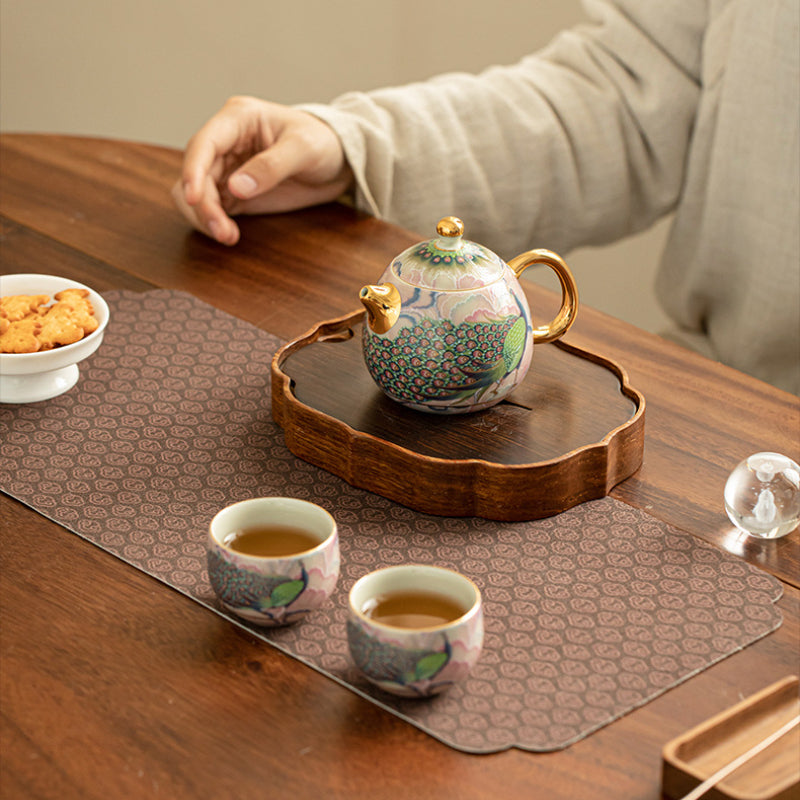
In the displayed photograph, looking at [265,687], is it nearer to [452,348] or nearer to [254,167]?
[452,348]

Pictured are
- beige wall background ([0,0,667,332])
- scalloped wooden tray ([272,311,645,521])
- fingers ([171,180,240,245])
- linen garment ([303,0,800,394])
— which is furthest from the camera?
beige wall background ([0,0,667,332])

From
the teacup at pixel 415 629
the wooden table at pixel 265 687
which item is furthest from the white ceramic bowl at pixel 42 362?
the teacup at pixel 415 629

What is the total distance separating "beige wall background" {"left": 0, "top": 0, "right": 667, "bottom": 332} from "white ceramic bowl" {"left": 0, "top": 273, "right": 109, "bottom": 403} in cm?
136

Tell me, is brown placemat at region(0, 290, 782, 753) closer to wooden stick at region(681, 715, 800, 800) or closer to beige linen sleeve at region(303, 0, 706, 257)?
wooden stick at region(681, 715, 800, 800)

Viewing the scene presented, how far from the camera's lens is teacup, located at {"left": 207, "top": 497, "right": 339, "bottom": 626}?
2.22 ft

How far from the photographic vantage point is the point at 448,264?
2.82 feet

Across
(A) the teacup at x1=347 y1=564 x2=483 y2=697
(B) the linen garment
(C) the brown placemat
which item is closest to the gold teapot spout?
(C) the brown placemat

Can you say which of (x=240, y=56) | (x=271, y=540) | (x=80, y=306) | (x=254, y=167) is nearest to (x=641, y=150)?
(x=254, y=167)

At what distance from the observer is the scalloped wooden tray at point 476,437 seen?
829 millimetres

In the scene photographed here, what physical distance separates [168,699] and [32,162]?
3.37ft

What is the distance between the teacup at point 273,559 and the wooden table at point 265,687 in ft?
0.12

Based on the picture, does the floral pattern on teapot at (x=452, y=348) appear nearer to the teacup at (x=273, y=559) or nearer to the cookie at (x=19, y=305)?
the teacup at (x=273, y=559)

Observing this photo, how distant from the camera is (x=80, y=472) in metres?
0.88

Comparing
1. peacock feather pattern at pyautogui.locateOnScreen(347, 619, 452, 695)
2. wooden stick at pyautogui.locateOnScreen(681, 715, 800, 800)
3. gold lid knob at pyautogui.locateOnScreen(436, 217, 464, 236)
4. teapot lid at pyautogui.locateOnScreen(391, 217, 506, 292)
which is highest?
gold lid knob at pyautogui.locateOnScreen(436, 217, 464, 236)
